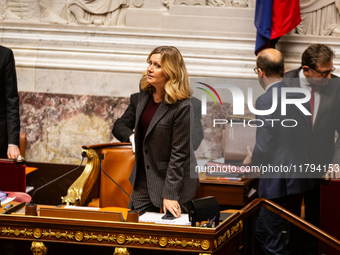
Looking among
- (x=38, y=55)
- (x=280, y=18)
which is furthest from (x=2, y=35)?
A: (x=280, y=18)

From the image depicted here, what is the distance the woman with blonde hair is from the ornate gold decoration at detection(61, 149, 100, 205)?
75 cm

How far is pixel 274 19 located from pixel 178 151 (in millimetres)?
2513

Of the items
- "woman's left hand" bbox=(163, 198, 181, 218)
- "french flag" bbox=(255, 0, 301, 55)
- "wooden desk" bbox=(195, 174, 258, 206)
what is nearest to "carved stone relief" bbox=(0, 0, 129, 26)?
"french flag" bbox=(255, 0, 301, 55)

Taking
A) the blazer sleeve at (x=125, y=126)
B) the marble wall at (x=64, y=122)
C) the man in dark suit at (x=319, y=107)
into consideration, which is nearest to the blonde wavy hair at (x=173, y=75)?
the blazer sleeve at (x=125, y=126)

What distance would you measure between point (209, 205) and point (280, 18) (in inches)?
113

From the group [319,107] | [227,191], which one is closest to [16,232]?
[227,191]

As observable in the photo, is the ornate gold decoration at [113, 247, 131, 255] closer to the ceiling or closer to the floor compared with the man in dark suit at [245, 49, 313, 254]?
closer to the floor

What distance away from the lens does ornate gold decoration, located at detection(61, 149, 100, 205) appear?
3123 mm

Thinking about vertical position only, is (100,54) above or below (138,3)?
below

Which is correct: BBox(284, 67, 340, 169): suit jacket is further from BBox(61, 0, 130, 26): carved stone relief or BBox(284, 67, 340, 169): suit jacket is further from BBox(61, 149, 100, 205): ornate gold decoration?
BBox(61, 0, 130, 26): carved stone relief

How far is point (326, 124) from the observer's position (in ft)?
10.7

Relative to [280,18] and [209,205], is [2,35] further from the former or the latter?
[209,205]

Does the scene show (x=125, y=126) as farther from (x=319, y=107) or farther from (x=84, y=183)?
(x=319, y=107)

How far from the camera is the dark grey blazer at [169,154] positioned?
7.80 ft
